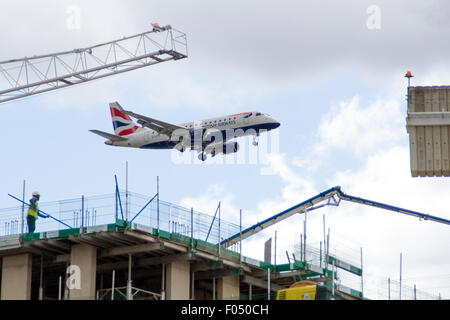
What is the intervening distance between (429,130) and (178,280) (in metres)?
21.1

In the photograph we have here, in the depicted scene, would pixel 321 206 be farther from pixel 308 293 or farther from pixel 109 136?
pixel 308 293

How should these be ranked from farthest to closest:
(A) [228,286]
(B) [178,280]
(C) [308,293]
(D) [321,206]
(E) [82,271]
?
(D) [321,206]
(A) [228,286]
(B) [178,280]
(E) [82,271]
(C) [308,293]

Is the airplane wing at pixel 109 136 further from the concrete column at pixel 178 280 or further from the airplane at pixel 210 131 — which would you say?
the concrete column at pixel 178 280

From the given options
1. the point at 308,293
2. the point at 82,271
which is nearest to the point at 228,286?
the point at 82,271

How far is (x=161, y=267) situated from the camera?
72625mm

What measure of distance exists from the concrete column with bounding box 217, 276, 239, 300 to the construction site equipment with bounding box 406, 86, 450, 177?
2086 centimetres

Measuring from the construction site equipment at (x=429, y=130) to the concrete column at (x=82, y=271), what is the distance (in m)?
22.3

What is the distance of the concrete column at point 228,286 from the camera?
7394cm

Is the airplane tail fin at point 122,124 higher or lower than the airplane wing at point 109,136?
higher

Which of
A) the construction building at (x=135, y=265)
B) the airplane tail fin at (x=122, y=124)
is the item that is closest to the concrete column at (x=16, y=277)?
the construction building at (x=135, y=265)

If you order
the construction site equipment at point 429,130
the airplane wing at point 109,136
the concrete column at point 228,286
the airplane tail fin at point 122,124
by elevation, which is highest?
the airplane tail fin at point 122,124

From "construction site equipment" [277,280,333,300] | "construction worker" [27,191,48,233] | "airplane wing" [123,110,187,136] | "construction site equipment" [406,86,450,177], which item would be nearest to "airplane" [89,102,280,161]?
"airplane wing" [123,110,187,136]

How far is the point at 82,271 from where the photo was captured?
221ft
